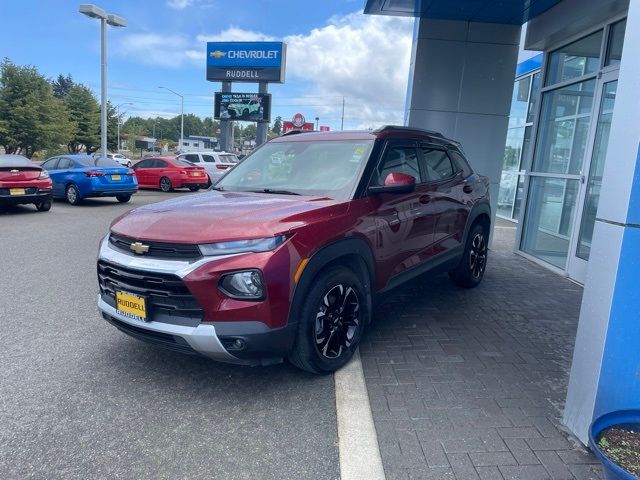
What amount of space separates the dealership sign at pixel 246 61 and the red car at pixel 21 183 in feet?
76.5

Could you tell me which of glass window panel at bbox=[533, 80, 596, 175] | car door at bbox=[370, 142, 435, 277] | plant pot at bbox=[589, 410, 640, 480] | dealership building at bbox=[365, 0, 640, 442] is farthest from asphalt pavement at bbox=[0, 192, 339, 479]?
glass window panel at bbox=[533, 80, 596, 175]

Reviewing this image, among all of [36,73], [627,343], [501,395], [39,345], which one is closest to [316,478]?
[501,395]

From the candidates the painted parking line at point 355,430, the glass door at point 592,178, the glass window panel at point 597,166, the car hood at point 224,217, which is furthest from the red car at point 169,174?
the painted parking line at point 355,430

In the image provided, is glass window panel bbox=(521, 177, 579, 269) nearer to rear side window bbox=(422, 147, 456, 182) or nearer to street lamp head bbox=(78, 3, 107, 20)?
rear side window bbox=(422, 147, 456, 182)

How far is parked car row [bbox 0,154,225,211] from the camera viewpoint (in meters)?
11.2

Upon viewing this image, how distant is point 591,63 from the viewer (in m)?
6.75

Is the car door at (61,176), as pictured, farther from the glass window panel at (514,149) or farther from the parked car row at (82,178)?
the glass window panel at (514,149)

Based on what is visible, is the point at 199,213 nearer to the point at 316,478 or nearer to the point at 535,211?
the point at 316,478

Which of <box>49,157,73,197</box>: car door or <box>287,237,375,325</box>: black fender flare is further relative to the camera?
<box>49,157,73,197</box>: car door

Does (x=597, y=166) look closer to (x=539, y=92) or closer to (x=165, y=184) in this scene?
(x=539, y=92)

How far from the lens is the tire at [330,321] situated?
325cm

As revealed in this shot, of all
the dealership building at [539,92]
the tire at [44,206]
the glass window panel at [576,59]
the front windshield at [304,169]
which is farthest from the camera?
the tire at [44,206]

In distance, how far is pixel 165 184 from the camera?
20.1 meters

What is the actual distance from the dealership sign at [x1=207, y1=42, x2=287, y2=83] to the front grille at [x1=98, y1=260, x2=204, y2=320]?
103 feet
